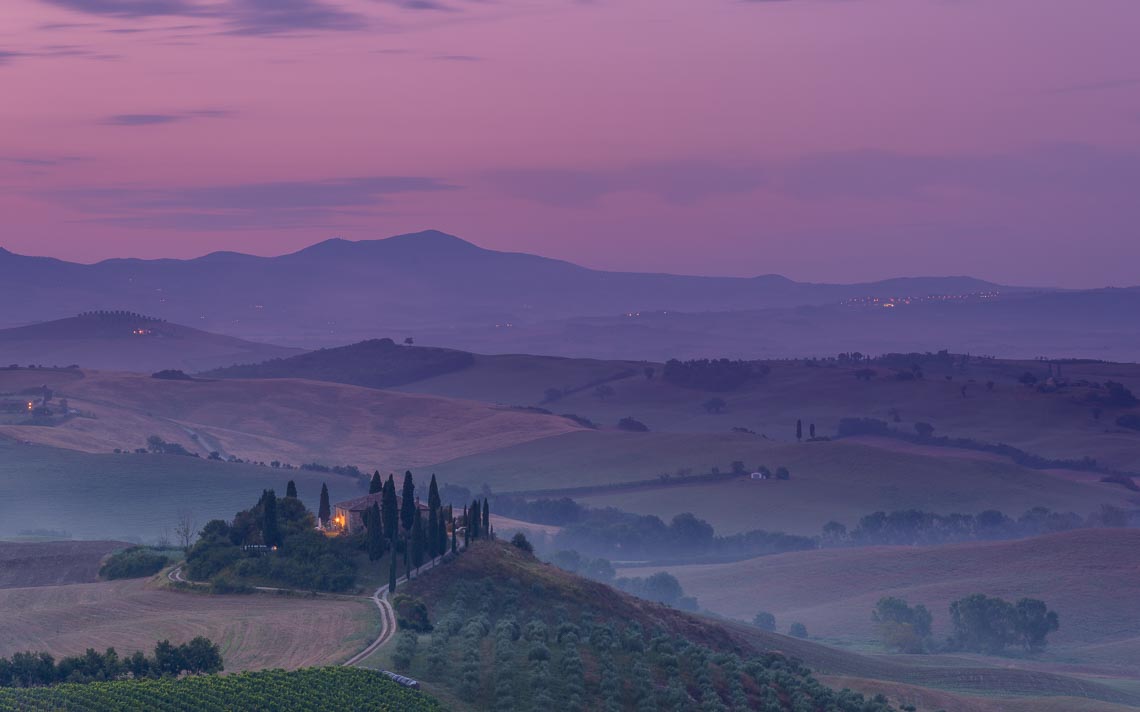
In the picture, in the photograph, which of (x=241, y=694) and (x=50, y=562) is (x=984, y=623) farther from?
(x=241, y=694)

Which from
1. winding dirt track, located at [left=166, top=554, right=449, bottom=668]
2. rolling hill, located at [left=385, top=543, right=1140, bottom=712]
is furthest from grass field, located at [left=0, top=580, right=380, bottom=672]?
rolling hill, located at [left=385, top=543, right=1140, bottom=712]

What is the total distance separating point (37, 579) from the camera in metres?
102

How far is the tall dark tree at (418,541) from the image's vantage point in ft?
294

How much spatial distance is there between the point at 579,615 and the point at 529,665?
17781mm

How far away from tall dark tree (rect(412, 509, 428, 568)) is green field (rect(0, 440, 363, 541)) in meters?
72.1

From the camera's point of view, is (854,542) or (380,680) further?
(854,542)

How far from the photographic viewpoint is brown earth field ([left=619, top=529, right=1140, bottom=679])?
131m

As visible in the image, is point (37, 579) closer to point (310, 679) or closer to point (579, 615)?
point (579, 615)

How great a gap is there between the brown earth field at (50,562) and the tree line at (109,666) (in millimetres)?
36624

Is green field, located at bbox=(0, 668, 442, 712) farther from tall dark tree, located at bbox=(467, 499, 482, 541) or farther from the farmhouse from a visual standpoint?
tall dark tree, located at bbox=(467, 499, 482, 541)

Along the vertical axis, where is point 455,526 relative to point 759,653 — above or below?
above

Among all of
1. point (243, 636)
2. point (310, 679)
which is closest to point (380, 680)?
point (310, 679)

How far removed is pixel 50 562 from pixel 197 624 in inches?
1375

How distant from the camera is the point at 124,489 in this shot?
17800cm
